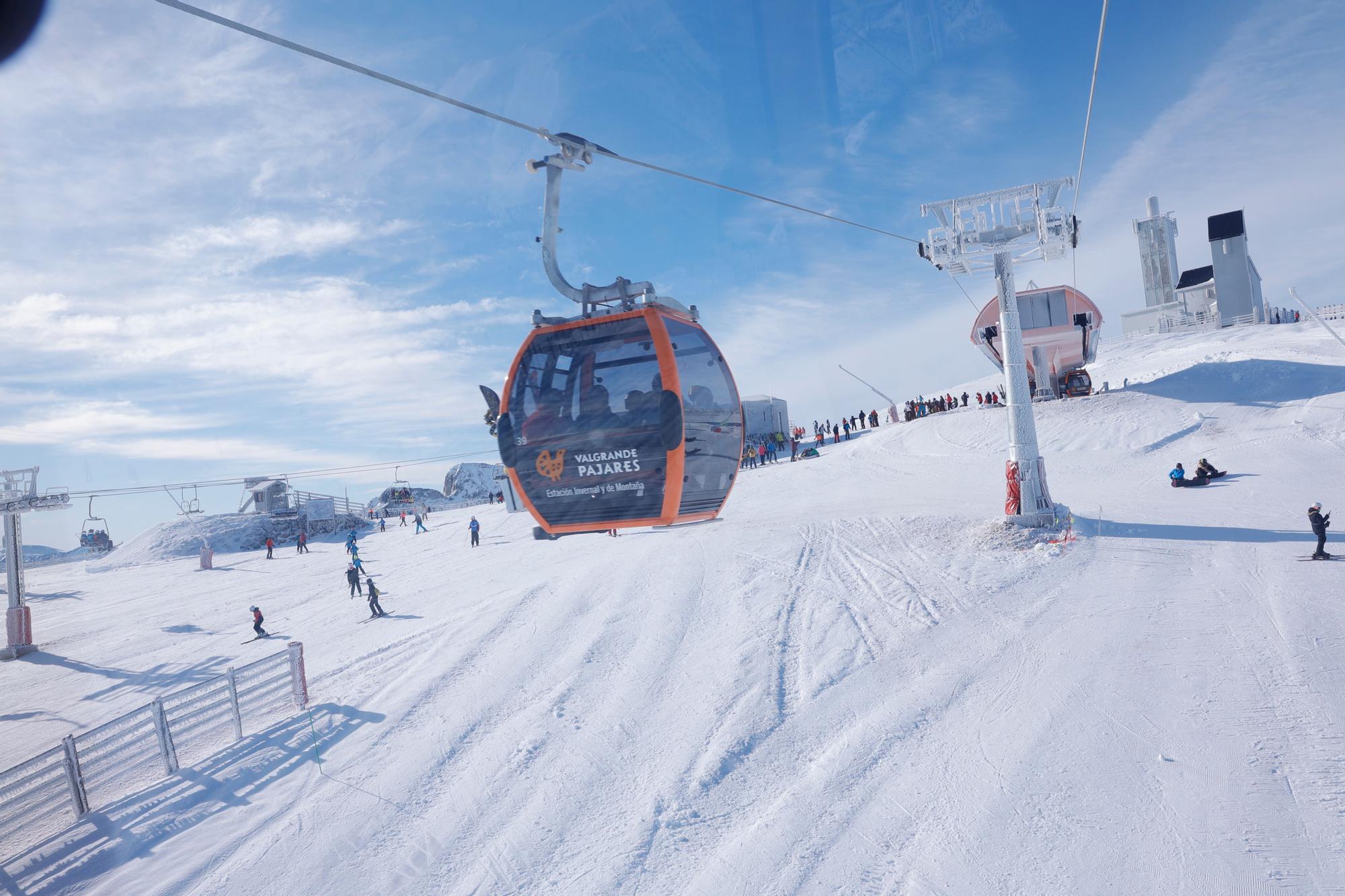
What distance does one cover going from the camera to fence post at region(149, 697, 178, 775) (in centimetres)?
1101

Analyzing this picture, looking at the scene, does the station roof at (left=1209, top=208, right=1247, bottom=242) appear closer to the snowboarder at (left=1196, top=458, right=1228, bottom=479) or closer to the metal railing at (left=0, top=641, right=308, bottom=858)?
the snowboarder at (left=1196, top=458, right=1228, bottom=479)

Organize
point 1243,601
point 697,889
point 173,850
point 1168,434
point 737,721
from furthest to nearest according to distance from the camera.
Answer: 1. point 1168,434
2. point 1243,601
3. point 737,721
4. point 173,850
5. point 697,889

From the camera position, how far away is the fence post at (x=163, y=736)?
36.1ft

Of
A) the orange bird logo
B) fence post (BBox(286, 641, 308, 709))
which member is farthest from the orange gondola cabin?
fence post (BBox(286, 641, 308, 709))

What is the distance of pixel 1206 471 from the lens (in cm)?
2125

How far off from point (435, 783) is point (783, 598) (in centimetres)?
806

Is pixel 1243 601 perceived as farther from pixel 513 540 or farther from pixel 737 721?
pixel 513 540

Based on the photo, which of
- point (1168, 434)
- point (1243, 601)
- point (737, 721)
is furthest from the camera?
point (1168, 434)

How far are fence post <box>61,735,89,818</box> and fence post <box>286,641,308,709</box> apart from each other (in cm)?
356

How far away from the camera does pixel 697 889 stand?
26.1ft

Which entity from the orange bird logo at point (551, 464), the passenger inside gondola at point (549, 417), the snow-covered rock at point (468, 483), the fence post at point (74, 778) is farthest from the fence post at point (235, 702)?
the snow-covered rock at point (468, 483)

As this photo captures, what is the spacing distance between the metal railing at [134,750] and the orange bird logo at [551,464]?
854cm

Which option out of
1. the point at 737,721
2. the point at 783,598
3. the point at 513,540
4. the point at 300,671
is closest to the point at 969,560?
the point at 783,598

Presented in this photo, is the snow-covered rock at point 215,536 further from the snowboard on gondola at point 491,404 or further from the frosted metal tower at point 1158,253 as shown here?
the frosted metal tower at point 1158,253
